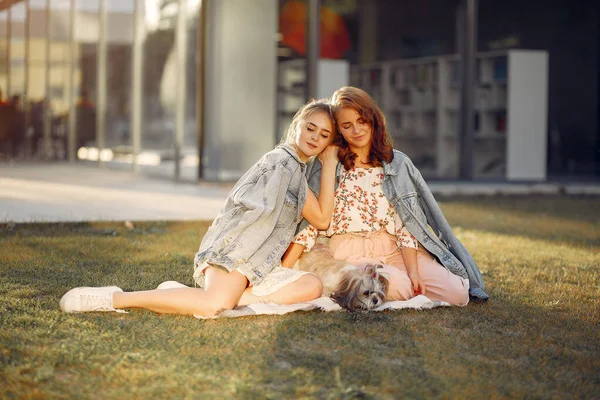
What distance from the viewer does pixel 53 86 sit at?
17.6 m

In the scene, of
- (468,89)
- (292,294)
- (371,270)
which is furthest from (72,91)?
(371,270)

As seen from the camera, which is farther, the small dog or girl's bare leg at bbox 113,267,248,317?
the small dog

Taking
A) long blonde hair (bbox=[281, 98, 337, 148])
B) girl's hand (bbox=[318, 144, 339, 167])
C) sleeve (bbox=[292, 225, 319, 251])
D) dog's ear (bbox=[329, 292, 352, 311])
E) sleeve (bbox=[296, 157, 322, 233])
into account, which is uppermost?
long blonde hair (bbox=[281, 98, 337, 148])

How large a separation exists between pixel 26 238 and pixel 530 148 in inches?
330

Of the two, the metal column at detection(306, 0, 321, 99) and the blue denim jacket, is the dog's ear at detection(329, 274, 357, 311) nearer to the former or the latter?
the blue denim jacket

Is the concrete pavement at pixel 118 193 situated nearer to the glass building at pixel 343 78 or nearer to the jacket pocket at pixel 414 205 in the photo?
the glass building at pixel 343 78

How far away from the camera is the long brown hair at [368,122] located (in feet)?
13.9

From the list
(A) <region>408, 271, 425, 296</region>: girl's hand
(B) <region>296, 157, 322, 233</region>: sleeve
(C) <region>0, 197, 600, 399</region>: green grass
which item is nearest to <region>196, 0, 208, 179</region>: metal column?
(C) <region>0, 197, 600, 399</region>: green grass

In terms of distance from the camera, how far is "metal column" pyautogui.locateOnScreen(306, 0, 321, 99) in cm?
1068

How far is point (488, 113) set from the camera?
12859 millimetres

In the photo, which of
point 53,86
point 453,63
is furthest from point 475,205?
point 53,86

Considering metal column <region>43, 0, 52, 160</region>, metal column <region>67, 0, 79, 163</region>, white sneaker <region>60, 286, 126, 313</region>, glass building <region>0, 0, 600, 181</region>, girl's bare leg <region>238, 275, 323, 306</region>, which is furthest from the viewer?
metal column <region>43, 0, 52, 160</region>

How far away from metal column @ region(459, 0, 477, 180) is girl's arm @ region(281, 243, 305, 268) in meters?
7.93

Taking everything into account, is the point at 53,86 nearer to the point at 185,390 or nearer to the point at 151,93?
the point at 151,93
